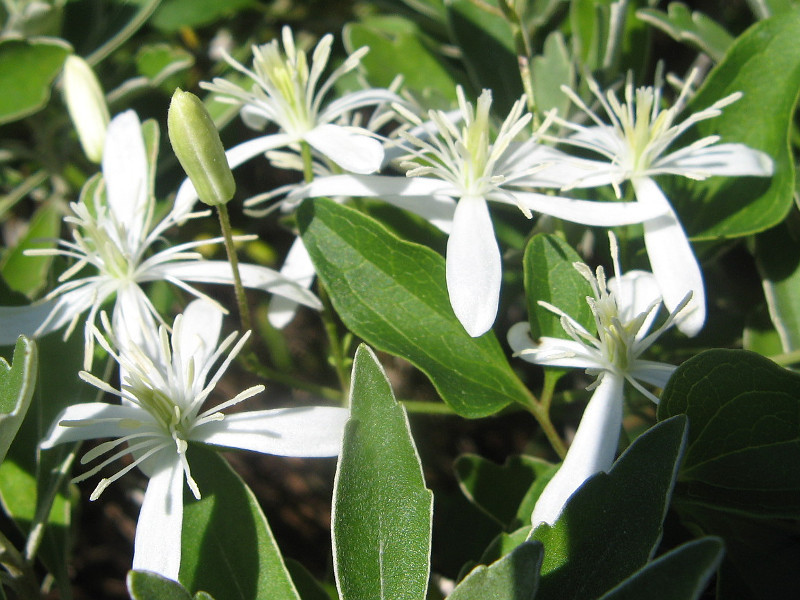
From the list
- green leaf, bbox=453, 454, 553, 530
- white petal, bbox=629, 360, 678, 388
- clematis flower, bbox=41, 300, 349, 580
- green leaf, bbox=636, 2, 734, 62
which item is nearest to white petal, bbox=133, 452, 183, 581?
clematis flower, bbox=41, 300, 349, 580

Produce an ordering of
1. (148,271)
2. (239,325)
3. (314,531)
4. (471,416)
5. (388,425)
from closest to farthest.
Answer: (388,425) → (471,416) → (148,271) → (314,531) → (239,325)

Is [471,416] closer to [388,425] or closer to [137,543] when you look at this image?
[388,425]

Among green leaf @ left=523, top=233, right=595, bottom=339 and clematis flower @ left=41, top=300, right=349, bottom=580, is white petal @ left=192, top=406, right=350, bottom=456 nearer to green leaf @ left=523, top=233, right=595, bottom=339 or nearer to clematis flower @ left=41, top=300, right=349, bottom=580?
clematis flower @ left=41, top=300, right=349, bottom=580

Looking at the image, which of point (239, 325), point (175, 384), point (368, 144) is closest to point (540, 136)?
point (368, 144)

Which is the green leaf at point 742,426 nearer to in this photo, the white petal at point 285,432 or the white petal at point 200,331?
the white petal at point 285,432

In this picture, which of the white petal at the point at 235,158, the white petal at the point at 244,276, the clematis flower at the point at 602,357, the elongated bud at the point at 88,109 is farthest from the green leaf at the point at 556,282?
the elongated bud at the point at 88,109

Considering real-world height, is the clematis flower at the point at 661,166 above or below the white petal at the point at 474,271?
above
